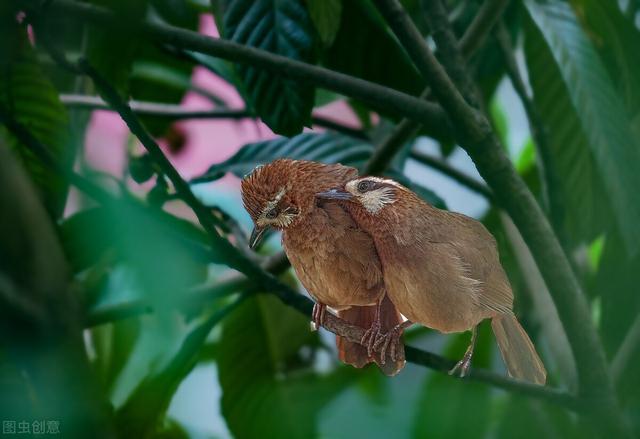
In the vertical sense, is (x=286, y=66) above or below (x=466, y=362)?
above

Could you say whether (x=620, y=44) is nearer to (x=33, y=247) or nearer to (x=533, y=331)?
(x=533, y=331)

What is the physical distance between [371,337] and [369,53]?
1.02 feet

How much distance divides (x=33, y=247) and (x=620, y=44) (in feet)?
1.80

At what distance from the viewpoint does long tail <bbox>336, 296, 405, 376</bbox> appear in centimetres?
56

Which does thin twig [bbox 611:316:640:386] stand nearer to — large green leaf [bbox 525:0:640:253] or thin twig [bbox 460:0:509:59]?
large green leaf [bbox 525:0:640:253]

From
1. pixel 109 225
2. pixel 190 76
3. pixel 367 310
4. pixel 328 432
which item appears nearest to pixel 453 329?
pixel 367 310

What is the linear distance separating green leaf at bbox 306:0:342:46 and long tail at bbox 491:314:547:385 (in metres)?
0.29

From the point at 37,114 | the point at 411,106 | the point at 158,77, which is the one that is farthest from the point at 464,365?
the point at 158,77

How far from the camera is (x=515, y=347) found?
1.79 ft

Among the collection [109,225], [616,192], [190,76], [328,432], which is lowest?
[328,432]

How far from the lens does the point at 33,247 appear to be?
0.49 metres

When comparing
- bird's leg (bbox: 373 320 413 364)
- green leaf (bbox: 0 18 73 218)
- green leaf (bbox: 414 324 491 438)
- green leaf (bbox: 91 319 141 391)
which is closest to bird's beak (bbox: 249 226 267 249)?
bird's leg (bbox: 373 320 413 364)

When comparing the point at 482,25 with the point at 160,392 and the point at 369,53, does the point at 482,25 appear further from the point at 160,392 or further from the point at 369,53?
the point at 160,392

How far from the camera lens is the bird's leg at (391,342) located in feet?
1.84
